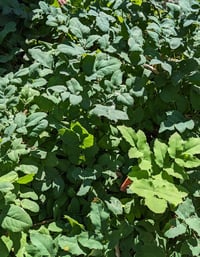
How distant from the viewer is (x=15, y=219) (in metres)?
1.59

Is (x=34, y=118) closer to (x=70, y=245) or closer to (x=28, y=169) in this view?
(x=28, y=169)

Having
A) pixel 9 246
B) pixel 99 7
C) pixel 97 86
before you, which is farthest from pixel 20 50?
pixel 9 246

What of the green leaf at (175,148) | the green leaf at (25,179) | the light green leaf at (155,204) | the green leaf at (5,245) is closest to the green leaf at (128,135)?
the green leaf at (175,148)

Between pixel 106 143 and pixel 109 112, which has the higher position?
pixel 109 112

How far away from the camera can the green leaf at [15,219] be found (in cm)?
158

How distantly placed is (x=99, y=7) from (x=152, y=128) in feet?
1.97

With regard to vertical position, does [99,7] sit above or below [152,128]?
above

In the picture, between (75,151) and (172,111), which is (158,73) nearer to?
(172,111)

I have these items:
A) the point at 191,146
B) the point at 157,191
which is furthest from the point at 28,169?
the point at 191,146

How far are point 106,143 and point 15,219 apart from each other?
18.2 inches

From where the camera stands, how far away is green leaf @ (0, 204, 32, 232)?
62.1 inches

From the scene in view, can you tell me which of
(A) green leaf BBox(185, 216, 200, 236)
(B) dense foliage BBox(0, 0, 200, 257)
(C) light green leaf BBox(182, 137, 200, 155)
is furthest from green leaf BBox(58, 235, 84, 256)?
(C) light green leaf BBox(182, 137, 200, 155)

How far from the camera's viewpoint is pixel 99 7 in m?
2.22

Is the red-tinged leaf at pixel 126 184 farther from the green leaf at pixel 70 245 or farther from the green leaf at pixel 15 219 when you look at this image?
the green leaf at pixel 15 219
